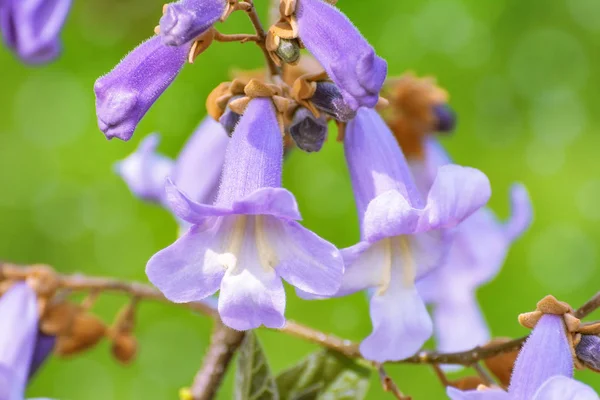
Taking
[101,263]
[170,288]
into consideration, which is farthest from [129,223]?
[170,288]

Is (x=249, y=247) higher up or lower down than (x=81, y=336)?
higher up

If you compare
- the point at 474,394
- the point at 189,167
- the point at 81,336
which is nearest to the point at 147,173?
the point at 189,167

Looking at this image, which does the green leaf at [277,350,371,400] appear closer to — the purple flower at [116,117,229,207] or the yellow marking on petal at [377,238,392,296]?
the yellow marking on petal at [377,238,392,296]

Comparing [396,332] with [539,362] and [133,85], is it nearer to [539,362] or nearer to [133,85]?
[539,362]

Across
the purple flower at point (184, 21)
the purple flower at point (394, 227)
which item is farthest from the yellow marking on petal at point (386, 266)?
the purple flower at point (184, 21)

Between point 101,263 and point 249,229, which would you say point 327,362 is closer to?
point 249,229

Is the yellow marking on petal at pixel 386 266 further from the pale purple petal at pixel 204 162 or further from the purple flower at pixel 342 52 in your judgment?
the pale purple petal at pixel 204 162
